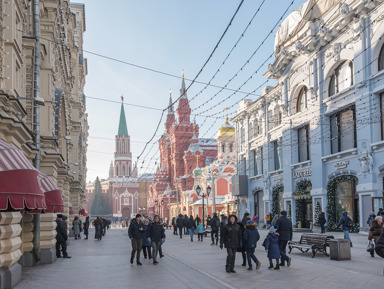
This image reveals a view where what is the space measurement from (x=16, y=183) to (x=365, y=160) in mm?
23802

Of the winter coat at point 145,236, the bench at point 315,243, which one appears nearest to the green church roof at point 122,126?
the bench at point 315,243

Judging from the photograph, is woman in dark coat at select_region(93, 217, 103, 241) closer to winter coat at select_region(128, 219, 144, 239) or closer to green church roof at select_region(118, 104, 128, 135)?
winter coat at select_region(128, 219, 144, 239)

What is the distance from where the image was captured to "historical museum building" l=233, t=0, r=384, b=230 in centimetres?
2778

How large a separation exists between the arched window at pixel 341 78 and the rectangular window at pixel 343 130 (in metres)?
1.50

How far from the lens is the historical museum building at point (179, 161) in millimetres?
95938

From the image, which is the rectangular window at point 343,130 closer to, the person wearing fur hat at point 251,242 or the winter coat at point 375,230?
the winter coat at point 375,230

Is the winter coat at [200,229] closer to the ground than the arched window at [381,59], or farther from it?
closer to the ground

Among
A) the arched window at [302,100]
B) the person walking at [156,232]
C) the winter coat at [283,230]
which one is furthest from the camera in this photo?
the arched window at [302,100]

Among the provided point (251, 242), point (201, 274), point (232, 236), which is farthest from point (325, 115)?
point (201, 274)

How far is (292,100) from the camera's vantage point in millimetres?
37750

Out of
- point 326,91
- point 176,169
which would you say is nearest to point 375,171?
point 326,91

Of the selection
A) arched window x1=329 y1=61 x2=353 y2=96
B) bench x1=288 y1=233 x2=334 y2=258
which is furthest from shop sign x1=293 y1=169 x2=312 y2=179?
bench x1=288 y1=233 x2=334 y2=258

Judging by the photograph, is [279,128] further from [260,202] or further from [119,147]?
[119,147]

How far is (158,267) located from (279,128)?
26.6m
